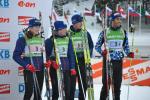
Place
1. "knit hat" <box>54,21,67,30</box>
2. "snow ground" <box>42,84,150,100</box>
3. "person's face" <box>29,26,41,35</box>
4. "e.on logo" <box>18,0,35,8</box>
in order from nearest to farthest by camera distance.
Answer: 1. "person's face" <box>29,26,41,35</box>
2. "knit hat" <box>54,21,67,30</box>
3. "e.on logo" <box>18,0,35,8</box>
4. "snow ground" <box>42,84,150,100</box>

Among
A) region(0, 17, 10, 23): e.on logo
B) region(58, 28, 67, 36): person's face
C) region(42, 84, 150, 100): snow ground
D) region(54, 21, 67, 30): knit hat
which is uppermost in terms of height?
region(0, 17, 10, 23): e.on logo

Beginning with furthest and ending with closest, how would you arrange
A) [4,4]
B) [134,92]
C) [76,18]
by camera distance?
[134,92] → [4,4] → [76,18]

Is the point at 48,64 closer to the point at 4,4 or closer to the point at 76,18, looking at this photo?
the point at 76,18

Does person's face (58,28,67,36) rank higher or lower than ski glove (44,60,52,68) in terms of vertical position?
higher

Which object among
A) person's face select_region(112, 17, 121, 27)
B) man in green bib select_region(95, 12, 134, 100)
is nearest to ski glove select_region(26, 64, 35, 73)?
man in green bib select_region(95, 12, 134, 100)

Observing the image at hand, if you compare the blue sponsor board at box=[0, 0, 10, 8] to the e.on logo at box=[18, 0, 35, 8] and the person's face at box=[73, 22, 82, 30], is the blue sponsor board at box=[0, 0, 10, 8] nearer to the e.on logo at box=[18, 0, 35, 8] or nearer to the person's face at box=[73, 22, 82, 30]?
the e.on logo at box=[18, 0, 35, 8]

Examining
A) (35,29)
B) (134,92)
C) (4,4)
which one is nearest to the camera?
(35,29)

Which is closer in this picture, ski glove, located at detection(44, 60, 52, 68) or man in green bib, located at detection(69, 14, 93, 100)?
ski glove, located at detection(44, 60, 52, 68)

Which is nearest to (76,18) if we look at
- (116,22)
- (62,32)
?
(62,32)

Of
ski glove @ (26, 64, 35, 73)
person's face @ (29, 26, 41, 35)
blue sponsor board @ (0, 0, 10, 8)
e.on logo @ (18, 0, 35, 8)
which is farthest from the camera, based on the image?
e.on logo @ (18, 0, 35, 8)

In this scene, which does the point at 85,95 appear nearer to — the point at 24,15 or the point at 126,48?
the point at 126,48

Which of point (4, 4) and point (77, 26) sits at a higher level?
point (4, 4)

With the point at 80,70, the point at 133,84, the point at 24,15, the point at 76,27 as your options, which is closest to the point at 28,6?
the point at 24,15

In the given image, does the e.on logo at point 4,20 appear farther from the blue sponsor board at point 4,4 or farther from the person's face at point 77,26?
the person's face at point 77,26
